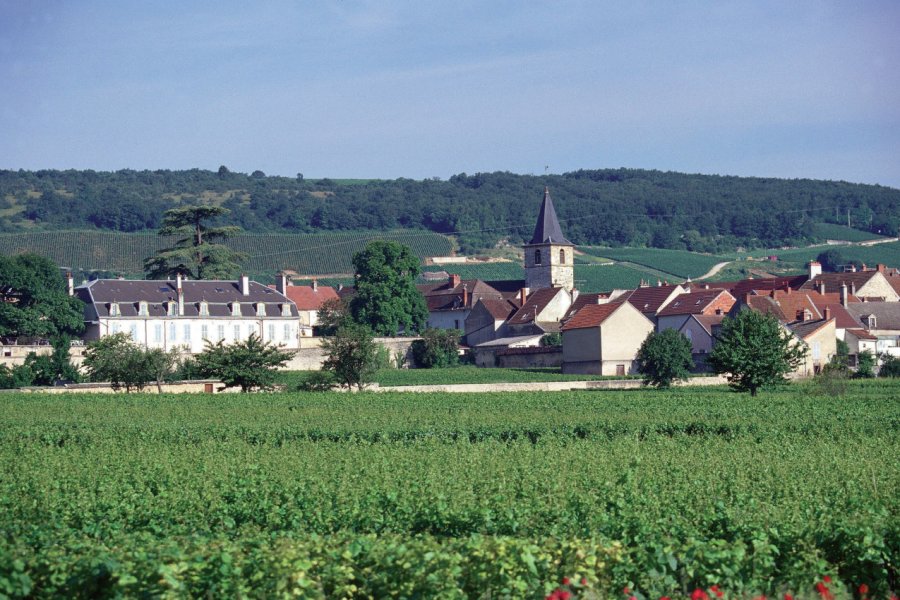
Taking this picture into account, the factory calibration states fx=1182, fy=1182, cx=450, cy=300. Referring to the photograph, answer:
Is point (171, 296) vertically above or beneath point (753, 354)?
above

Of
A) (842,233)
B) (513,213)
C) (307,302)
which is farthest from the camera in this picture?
(513,213)

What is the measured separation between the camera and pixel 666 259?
141m

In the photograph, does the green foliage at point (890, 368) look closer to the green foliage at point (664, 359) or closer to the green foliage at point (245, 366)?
the green foliage at point (664, 359)

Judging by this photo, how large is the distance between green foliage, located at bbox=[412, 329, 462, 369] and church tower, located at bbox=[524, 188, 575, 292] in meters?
23.7

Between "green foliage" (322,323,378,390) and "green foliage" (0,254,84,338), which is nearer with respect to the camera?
"green foliage" (322,323,378,390)

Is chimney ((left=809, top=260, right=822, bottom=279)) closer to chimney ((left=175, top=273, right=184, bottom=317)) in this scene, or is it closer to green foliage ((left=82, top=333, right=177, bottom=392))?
chimney ((left=175, top=273, right=184, bottom=317))

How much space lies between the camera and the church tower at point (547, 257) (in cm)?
10125

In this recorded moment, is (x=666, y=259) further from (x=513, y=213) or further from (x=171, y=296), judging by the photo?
(x=171, y=296)

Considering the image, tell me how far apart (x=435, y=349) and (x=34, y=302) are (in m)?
24.9

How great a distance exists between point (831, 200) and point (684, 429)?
554ft

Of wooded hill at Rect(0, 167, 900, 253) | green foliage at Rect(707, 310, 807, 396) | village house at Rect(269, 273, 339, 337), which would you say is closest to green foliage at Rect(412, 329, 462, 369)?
village house at Rect(269, 273, 339, 337)

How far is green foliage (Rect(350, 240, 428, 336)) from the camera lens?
83875 millimetres

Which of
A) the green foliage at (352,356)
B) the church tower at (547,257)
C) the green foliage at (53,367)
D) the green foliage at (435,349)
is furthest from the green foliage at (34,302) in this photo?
the church tower at (547,257)

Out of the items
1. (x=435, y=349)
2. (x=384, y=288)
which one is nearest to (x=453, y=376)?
(x=435, y=349)
